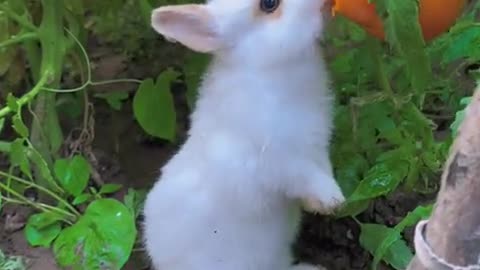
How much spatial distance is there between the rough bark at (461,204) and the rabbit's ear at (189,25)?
50 centimetres

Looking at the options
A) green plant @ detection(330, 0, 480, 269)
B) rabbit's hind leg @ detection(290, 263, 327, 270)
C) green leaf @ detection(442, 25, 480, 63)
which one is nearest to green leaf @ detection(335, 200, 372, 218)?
green plant @ detection(330, 0, 480, 269)

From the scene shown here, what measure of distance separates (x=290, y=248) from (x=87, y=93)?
2.26 feet

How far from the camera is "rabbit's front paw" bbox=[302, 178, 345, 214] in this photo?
1.83 metres

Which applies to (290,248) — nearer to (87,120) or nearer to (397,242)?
(397,242)

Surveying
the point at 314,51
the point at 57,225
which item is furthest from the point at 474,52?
the point at 57,225

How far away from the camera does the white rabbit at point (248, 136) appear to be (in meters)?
1.77

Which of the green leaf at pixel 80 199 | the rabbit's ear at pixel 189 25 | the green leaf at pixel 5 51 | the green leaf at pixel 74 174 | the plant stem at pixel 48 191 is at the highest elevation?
the rabbit's ear at pixel 189 25

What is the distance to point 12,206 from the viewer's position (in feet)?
7.73

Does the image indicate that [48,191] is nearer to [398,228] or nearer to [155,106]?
[155,106]

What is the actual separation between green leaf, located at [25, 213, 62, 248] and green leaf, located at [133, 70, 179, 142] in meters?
0.24

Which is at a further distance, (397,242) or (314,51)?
(397,242)

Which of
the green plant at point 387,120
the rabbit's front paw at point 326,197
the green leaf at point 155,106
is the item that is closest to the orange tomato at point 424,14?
the green plant at point 387,120

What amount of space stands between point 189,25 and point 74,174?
0.49 metres

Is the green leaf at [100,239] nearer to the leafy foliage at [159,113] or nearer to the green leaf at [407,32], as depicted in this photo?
the leafy foliage at [159,113]
